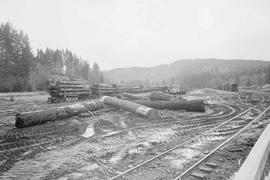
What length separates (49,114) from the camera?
32.8 feet

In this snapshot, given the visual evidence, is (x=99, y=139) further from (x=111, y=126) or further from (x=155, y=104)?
(x=155, y=104)

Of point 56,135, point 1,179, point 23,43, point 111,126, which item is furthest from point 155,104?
point 23,43

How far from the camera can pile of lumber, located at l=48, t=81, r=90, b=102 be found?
61.5 feet

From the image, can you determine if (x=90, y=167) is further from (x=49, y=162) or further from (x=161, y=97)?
(x=161, y=97)

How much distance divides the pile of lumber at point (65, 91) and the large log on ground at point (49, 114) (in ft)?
23.8

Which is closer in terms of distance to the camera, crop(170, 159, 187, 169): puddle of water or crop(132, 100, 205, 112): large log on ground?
crop(170, 159, 187, 169): puddle of water

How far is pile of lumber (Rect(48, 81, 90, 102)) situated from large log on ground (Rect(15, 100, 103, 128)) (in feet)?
23.8

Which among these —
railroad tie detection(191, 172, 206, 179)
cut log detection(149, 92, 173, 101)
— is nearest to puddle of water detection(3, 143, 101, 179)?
railroad tie detection(191, 172, 206, 179)

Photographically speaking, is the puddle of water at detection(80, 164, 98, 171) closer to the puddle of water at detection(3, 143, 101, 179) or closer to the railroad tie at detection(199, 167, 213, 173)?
the puddle of water at detection(3, 143, 101, 179)

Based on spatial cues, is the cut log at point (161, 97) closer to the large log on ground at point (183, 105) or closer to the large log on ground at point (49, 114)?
the large log on ground at point (183, 105)

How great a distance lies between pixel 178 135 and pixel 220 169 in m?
3.21

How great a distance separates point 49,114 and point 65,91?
9482 millimetres

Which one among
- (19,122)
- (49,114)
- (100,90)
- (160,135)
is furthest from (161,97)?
(19,122)

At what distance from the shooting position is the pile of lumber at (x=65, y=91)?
18750mm
